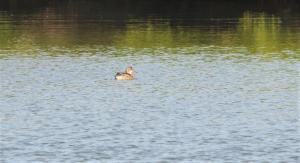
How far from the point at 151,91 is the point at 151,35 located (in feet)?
110

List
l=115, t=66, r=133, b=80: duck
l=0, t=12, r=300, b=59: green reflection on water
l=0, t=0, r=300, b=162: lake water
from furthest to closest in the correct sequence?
l=0, t=12, r=300, b=59: green reflection on water
l=115, t=66, r=133, b=80: duck
l=0, t=0, r=300, b=162: lake water

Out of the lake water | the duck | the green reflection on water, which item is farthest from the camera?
the green reflection on water

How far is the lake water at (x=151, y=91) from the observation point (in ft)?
116

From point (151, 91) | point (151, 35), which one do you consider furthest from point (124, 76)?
point (151, 35)

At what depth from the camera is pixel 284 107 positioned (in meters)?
44.3

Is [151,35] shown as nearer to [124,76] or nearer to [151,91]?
[124,76]

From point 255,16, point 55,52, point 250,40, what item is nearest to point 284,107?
point 55,52

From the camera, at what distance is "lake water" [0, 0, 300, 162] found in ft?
116

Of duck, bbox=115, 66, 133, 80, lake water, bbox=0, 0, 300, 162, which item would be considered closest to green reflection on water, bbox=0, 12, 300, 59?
lake water, bbox=0, 0, 300, 162

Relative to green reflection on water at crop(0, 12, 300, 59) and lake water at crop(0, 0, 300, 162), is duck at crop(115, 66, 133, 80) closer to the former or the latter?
lake water at crop(0, 0, 300, 162)

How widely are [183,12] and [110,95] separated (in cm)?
5979

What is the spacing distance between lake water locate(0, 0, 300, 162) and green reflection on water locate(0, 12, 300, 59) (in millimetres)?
106

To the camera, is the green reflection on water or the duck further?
the green reflection on water

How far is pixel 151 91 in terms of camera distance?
49594 millimetres
